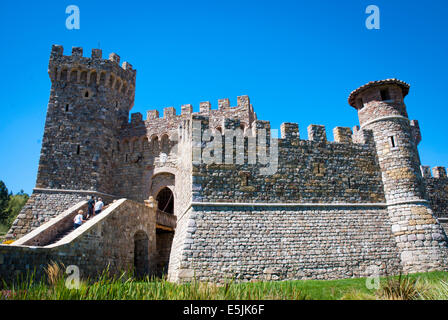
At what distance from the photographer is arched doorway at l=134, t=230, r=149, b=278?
1460 centimetres

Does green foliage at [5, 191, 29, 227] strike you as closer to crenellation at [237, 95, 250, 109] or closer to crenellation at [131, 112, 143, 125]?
crenellation at [131, 112, 143, 125]

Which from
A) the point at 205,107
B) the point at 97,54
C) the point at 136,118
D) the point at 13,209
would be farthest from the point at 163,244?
the point at 13,209

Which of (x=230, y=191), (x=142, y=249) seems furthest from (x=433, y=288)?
(x=142, y=249)

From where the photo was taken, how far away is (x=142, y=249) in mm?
14938

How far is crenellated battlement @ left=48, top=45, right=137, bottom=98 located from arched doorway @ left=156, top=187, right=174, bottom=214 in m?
7.37

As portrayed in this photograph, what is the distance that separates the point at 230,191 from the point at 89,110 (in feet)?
41.3

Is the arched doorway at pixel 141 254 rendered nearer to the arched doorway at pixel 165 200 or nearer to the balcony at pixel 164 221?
the balcony at pixel 164 221

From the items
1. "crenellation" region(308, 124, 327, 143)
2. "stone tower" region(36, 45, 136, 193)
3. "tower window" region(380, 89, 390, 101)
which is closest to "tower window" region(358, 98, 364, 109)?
"tower window" region(380, 89, 390, 101)

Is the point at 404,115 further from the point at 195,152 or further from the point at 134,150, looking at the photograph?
the point at 134,150

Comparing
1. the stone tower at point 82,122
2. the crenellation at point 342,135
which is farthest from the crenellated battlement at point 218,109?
the crenellation at point 342,135

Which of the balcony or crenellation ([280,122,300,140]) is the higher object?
crenellation ([280,122,300,140])

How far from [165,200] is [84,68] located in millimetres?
9760

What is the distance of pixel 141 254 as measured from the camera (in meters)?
14.9

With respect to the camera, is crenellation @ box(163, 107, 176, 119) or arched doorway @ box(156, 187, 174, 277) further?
crenellation @ box(163, 107, 176, 119)
